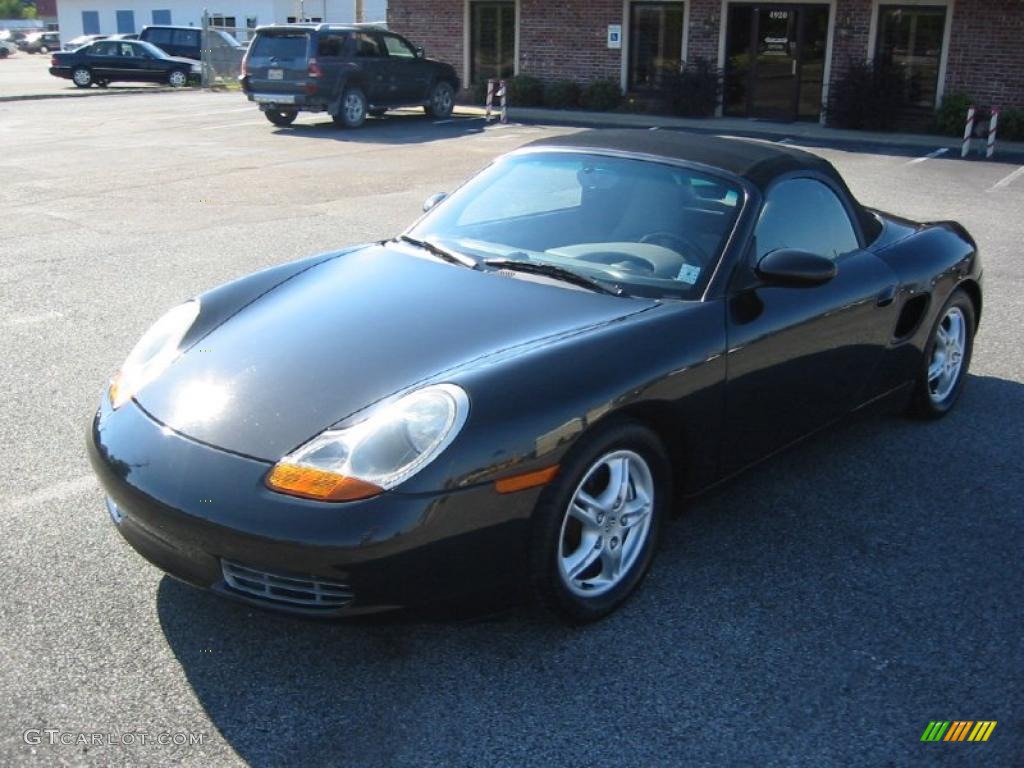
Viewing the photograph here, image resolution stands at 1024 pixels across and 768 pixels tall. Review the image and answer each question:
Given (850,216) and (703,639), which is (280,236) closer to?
(850,216)

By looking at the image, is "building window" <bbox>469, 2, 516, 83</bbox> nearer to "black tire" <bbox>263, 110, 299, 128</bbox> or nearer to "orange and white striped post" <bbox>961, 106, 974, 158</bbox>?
"black tire" <bbox>263, 110, 299, 128</bbox>

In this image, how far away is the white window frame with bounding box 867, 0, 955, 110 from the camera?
67.7ft

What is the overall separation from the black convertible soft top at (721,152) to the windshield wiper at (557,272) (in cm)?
79

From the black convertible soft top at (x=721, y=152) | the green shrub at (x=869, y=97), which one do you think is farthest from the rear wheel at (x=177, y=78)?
the black convertible soft top at (x=721, y=152)

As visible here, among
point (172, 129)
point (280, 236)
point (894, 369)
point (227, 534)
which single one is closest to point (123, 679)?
point (227, 534)

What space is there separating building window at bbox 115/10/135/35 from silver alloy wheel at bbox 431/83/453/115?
36.0m

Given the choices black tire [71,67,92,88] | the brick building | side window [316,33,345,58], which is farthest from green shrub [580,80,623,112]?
black tire [71,67,92,88]

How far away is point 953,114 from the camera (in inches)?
791

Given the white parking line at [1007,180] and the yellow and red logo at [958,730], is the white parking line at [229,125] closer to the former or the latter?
the white parking line at [1007,180]

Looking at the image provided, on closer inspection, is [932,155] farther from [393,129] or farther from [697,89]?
[393,129]

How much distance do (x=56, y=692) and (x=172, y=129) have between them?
18644mm

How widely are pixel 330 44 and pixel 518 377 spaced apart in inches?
711

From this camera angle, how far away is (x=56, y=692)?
3078 mm

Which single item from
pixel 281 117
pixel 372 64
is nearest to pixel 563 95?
pixel 372 64
